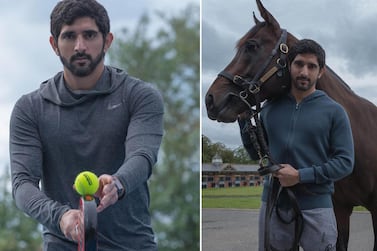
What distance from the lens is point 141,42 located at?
5.02 m

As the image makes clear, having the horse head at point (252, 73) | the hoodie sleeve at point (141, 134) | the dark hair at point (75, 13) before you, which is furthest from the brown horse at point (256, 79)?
the dark hair at point (75, 13)

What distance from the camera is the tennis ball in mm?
752

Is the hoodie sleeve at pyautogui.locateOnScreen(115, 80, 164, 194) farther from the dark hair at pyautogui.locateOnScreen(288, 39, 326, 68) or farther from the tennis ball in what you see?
the dark hair at pyautogui.locateOnScreen(288, 39, 326, 68)

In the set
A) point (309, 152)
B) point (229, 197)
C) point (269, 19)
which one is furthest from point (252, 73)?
point (229, 197)

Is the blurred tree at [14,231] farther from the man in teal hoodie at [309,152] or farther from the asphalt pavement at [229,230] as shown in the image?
the man in teal hoodie at [309,152]

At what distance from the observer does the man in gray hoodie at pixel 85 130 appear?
98 cm

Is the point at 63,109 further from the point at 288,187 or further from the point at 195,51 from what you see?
the point at 195,51

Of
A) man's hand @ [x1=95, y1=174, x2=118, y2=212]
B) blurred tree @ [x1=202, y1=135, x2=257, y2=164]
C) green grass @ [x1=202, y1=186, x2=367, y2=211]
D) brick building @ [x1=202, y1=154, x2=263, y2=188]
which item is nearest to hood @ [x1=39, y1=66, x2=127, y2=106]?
man's hand @ [x1=95, y1=174, x2=118, y2=212]

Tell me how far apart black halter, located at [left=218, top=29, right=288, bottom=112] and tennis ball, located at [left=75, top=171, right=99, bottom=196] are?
635 millimetres

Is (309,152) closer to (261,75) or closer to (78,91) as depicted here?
(261,75)

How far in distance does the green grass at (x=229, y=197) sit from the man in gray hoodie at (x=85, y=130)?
1565mm

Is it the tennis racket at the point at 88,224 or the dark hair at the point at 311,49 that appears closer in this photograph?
the tennis racket at the point at 88,224

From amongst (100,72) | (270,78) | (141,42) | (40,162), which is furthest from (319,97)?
(141,42)

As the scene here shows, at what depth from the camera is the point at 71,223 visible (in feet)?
2.68
